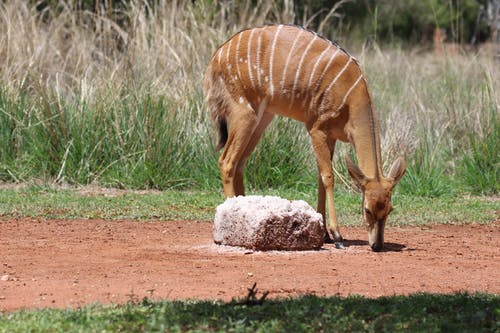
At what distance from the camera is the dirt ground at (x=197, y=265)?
615 centimetres

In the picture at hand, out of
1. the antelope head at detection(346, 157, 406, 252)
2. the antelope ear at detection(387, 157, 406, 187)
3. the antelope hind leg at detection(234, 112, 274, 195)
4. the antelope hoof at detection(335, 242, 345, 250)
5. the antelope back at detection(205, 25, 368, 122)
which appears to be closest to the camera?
the antelope head at detection(346, 157, 406, 252)

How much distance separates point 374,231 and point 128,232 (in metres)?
2.19

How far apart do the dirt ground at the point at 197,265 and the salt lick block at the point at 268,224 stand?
0.35 ft

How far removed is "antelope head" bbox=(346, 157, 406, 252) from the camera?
25.8 feet

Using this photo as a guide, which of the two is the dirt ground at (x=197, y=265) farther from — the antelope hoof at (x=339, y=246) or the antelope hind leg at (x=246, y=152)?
the antelope hind leg at (x=246, y=152)

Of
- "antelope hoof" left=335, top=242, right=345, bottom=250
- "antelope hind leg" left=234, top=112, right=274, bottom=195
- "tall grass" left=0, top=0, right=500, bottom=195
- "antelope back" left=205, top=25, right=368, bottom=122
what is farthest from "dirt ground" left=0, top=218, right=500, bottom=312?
"tall grass" left=0, top=0, right=500, bottom=195

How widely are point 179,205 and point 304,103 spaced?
2.40m

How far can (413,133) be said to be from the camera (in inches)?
495

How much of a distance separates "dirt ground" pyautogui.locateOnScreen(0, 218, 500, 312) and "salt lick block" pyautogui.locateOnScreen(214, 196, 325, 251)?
107mm

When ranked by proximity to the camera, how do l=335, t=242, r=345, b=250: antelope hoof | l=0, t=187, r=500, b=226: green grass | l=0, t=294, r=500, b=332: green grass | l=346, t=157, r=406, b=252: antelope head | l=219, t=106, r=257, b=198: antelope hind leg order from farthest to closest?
1. l=0, t=187, r=500, b=226: green grass
2. l=219, t=106, r=257, b=198: antelope hind leg
3. l=335, t=242, r=345, b=250: antelope hoof
4. l=346, t=157, r=406, b=252: antelope head
5. l=0, t=294, r=500, b=332: green grass

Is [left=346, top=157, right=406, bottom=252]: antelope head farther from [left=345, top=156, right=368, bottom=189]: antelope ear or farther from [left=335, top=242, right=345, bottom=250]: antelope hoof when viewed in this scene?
[left=335, top=242, right=345, bottom=250]: antelope hoof

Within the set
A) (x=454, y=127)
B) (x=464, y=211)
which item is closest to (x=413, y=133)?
(x=454, y=127)

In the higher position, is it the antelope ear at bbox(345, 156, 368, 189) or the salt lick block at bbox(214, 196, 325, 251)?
the antelope ear at bbox(345, 156, 368, 189)

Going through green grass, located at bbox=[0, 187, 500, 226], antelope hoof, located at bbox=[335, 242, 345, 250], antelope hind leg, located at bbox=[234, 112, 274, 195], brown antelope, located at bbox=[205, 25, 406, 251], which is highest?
brown antelope, located at bbox=[205, 25, 406, 251]
